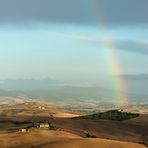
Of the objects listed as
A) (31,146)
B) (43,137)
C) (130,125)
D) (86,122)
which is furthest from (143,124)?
(31,146)

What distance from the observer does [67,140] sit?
94.7 meters

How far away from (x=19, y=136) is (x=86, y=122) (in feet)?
180

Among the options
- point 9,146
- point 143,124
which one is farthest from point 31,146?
point 143,124

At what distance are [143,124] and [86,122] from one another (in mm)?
21484

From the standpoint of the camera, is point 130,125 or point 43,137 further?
point 130,125

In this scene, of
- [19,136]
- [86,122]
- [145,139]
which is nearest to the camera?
[19,136]

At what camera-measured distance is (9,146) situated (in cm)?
9144

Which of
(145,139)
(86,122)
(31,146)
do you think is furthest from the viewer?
(86,122)

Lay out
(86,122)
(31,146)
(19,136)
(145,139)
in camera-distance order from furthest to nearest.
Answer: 1. (86,122)
2. (145,139)
3. (19,136)
4. (31,146)

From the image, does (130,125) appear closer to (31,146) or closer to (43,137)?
(43,137)

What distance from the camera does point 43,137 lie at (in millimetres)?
102125

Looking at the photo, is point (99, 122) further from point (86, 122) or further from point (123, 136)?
point (123, 136)

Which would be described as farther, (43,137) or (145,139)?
(145,139)

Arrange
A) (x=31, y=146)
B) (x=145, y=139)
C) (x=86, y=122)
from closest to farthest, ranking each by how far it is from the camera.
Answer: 1. (x=31, y=146)
2. (x=145, y=139)
3. (x=86, y=122)
